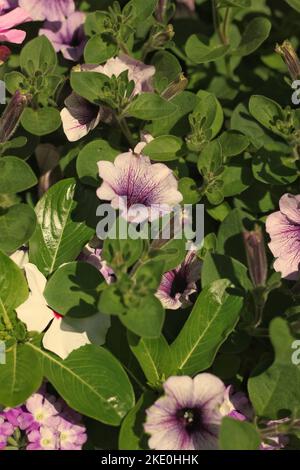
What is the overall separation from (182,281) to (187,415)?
0.98ft

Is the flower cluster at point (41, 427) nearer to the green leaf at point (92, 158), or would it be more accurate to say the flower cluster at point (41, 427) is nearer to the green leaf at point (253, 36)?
the green leaf at point (92, 158)

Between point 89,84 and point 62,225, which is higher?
point 89,84

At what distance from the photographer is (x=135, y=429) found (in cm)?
133

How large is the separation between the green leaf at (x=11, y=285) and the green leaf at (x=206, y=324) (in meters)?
0.31

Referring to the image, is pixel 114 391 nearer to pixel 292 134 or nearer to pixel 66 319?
pixel 66 319

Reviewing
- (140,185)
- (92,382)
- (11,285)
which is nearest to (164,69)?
(140,185)

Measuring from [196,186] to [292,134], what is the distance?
0.23 metres

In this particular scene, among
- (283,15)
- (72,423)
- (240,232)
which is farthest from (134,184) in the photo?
(283,15)

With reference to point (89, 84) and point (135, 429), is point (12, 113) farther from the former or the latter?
point (135, 429)

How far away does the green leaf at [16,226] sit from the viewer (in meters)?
1.48

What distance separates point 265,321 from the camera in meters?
1.49

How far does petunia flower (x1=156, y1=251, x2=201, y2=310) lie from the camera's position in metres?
1.49

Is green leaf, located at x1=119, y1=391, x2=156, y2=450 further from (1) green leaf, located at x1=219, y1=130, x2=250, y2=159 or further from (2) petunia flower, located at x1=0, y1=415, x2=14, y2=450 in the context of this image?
(1) green leaf, located at x1=219, y1=130, x2=250, y2=159

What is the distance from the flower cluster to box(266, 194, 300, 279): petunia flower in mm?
500
